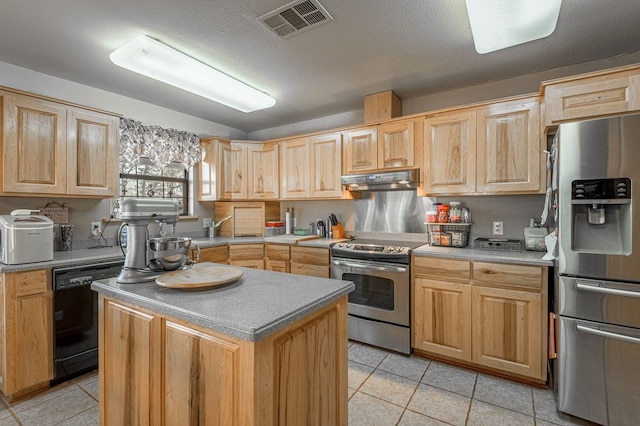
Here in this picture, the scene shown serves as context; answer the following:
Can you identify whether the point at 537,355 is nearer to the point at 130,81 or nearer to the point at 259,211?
the point at 259,211

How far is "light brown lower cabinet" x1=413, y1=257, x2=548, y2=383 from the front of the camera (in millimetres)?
2201

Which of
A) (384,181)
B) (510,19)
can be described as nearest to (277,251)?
(384,181)

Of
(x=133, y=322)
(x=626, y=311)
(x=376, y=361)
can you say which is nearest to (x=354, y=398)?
(x=376, y=361)

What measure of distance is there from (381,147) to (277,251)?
1670 mm

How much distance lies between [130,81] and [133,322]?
8.20 feet

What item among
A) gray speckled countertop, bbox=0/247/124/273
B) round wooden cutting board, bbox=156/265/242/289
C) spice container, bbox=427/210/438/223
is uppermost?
spice container, bbox=427/210/438/223

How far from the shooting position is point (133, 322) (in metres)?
1.37

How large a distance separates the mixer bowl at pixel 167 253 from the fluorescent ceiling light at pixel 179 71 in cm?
147

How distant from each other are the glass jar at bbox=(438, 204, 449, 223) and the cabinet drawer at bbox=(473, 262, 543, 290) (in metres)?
0.63

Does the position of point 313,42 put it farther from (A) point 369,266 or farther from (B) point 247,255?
(B) point 247,255

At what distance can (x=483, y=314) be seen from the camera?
2387mm

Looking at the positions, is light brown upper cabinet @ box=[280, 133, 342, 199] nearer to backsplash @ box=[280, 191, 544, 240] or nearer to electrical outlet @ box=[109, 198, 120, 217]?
backsplash @ box=[280, 191, 544, 240]

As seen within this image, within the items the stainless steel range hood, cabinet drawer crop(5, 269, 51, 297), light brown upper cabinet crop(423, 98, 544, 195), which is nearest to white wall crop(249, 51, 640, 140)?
light brown upper cabinet crop(423, 98, 544, 195)

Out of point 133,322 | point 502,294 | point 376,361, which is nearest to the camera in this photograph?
point 133,322
